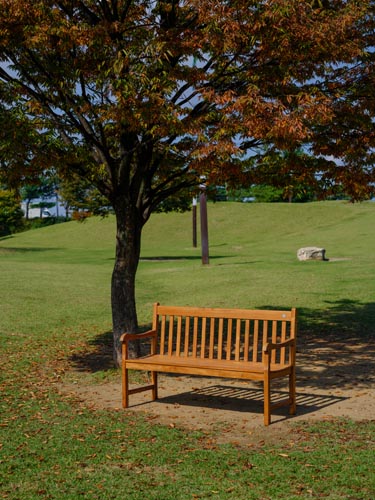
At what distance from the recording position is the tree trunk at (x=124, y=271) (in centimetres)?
1155

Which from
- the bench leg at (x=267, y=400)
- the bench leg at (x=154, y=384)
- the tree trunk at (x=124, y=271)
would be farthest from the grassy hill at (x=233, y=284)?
the bench leg at (x=267, y=400)

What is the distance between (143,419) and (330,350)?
6.19 m

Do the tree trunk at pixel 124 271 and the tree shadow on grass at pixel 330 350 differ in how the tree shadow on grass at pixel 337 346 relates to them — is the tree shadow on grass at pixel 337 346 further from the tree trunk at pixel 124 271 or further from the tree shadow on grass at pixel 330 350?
the tree trunk at pixel 124 271

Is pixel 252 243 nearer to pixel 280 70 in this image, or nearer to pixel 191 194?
pixel 191 194

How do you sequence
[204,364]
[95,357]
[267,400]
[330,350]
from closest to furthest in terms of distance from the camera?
[267,400] < [204,364] < [95,357] < [330,350]

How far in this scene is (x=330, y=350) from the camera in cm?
1364

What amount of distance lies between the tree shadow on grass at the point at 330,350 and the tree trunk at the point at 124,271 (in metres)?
0.99

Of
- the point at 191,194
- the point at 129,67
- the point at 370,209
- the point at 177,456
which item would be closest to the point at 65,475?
the point at 177,456

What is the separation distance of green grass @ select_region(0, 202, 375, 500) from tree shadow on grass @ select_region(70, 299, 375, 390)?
81 millimetres

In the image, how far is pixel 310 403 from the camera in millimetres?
9344

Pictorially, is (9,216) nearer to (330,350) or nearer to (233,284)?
(233,284)

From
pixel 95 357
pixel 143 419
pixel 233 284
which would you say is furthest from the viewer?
pixel 233 284

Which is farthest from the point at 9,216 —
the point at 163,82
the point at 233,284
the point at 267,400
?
the point at 267,400

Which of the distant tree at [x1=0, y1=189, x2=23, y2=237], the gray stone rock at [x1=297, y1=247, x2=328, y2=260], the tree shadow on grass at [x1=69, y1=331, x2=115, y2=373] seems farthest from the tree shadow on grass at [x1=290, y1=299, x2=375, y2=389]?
the distant tree at [x1=0, y1=189, x2=23, y2=237]
